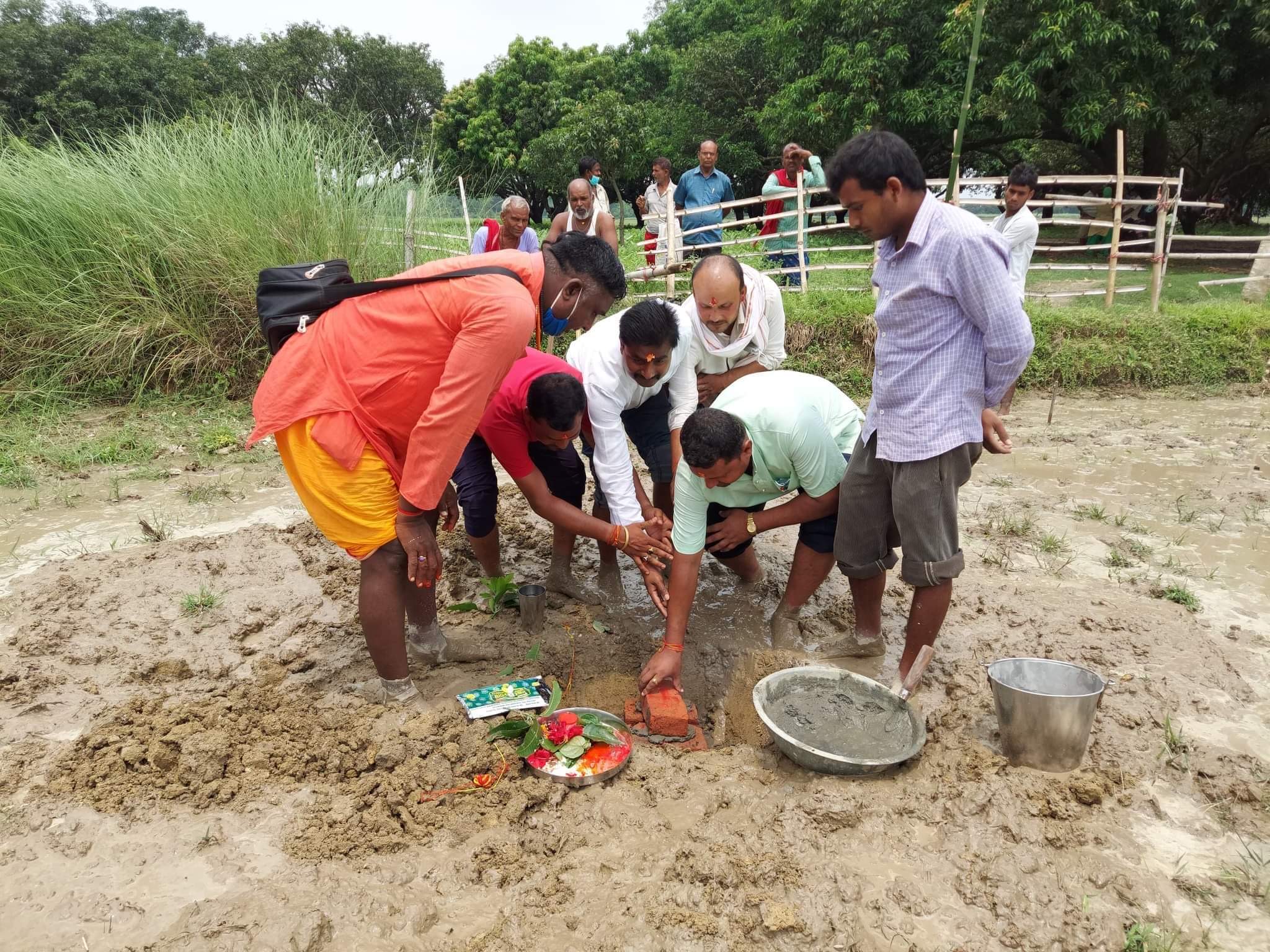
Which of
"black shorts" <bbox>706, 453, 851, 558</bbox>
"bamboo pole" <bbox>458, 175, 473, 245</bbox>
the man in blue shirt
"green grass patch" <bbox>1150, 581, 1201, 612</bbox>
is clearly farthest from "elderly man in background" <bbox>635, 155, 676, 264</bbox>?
"green grass patch" <bbox>1150, 581, 1201, 612</bbox>

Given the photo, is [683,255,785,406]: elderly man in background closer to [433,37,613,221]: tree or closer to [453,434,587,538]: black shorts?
[453,434,587,538]: black shorts

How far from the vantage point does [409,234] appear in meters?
7.61

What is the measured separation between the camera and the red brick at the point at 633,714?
2.99m

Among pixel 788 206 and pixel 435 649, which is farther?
A: pixel 788 206

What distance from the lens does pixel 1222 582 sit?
3812 millimetres

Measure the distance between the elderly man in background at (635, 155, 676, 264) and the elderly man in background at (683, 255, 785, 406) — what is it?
6357mm

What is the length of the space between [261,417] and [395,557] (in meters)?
0.61

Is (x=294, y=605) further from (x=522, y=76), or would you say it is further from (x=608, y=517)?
(x=522, y=76)

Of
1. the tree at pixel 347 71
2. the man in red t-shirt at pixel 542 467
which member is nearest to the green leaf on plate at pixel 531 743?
the man in red t-shirt at pixel 542 467

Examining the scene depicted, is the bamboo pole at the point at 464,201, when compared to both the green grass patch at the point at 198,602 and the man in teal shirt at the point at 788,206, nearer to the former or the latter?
the man in teal shirt at the point at 788,206

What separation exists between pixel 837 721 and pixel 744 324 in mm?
1760

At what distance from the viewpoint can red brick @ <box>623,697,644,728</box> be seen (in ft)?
9.81

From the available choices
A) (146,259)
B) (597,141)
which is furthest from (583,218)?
(597,141)

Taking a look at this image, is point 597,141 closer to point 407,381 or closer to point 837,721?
point 407,381
